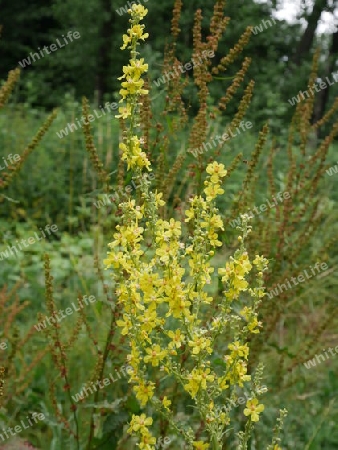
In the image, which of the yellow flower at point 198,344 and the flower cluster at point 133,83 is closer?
the yellow flower at point 198,344

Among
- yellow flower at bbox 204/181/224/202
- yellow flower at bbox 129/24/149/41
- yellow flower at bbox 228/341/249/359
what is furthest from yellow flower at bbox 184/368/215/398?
yellow flower at bbox 129/24/149/41

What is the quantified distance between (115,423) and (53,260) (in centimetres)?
277

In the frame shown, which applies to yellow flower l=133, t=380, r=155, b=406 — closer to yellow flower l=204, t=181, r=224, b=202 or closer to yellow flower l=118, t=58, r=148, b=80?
yellow flower l=204, t=181, r=224, b=202

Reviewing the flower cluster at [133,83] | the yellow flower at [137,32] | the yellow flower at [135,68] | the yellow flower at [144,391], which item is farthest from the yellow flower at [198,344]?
the yellow flower at [137,32]

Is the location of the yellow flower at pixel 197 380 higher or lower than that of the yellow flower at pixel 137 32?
lower

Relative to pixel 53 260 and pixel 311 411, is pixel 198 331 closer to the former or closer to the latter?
pixel 311 411

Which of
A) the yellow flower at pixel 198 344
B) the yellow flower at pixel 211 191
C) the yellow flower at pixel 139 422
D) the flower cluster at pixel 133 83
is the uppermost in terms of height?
the flower cluster at pixel 133 83

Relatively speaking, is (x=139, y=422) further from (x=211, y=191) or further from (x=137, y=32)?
(x=137, y=32)

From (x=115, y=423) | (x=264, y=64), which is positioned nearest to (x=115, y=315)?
(x=115, y=423)

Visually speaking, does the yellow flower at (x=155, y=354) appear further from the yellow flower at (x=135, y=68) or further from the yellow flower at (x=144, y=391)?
the yellow flower at (x=135, y=68)

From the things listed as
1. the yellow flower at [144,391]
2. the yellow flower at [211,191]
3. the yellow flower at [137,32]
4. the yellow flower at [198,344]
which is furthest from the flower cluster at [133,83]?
the yellow flower at [144,391]

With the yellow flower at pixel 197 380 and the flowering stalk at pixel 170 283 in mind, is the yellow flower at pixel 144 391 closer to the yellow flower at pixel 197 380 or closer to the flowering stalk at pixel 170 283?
the flowering stalk at pixel 170 283

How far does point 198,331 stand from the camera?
179cm

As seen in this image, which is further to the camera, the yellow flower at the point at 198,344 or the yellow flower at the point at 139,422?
the yellow flower at the point at 139,422
